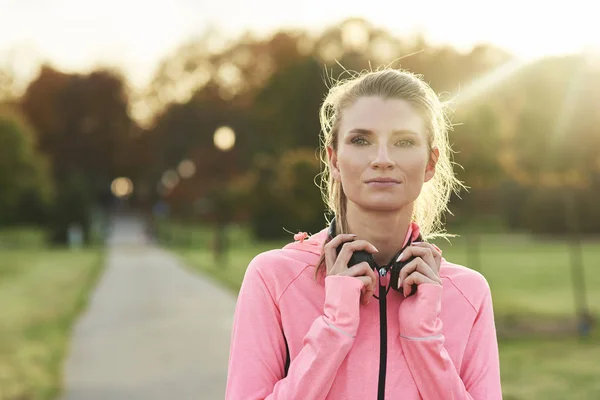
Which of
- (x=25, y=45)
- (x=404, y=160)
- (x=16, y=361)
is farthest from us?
(x=25, y=45)

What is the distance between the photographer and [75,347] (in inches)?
423

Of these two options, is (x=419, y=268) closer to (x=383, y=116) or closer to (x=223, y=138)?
(x=383, y=116)

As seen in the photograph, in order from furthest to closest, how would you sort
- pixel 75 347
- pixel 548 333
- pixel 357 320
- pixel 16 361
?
pixel 548 333 < pixel 75 347 < pixel 16 361 < pixel 357 320

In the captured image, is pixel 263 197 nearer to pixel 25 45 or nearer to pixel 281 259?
pixel 25 45

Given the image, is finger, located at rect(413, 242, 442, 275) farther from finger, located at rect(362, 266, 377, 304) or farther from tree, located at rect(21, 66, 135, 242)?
tree, located at rect(21, 66, 135, 242)

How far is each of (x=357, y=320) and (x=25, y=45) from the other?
69.7 metres

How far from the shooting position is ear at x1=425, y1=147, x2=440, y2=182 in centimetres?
198

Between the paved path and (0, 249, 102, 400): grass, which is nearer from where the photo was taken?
the paved path

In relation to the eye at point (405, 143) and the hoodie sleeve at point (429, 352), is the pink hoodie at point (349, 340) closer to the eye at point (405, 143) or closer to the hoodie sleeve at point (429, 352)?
the hoodie sleeve at point (429, 352)

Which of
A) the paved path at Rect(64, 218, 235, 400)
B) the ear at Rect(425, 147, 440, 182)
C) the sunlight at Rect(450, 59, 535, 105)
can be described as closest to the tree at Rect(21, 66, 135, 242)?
the paved path at Rect(64, 218, 235, 400)

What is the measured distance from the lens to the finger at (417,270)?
1.79 meters

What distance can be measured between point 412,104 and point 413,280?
1.36 ft

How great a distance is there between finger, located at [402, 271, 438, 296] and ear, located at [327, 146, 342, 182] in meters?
0.31

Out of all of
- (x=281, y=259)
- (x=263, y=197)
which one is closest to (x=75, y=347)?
(x=281, y=259)
